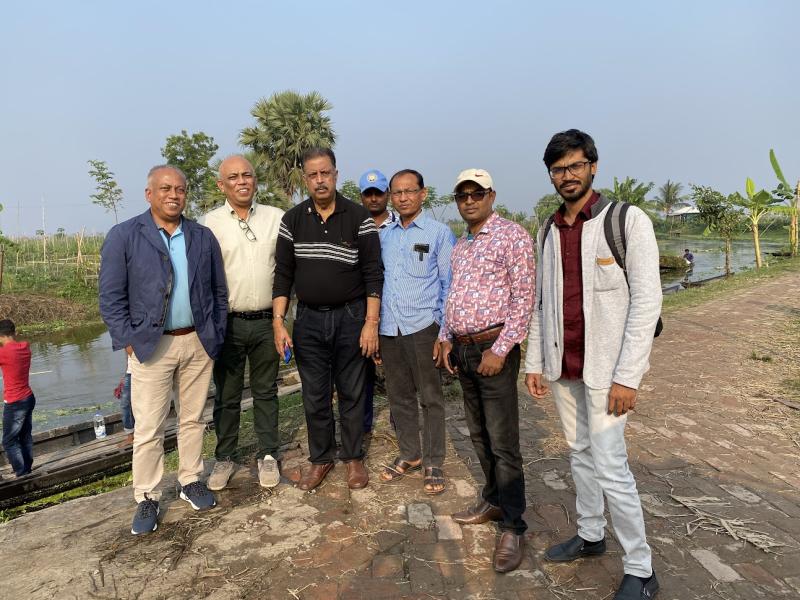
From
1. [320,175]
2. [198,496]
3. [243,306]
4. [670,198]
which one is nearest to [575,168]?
[320,175]

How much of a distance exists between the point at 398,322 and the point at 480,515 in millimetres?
1279

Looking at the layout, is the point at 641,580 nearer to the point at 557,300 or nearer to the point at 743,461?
the point at 557,300

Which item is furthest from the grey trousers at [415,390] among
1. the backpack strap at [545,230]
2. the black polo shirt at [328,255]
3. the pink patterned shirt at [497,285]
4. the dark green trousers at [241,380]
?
the backpack strap at [545,230]

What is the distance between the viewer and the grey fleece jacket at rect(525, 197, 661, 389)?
2.10 m

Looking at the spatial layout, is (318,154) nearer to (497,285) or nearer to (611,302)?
(497,285)

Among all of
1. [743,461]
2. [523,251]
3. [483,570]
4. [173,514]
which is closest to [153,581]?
[173,514]

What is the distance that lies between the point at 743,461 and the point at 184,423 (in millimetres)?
4070

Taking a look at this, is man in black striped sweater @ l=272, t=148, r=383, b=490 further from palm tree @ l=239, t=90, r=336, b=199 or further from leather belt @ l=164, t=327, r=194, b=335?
palm tree @ l=239, t=90, r=336, b=199

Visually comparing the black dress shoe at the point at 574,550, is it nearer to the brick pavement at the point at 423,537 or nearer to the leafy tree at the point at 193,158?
the brick pavement at the point at 423,537

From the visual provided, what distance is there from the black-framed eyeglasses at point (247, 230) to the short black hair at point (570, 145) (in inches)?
81.7

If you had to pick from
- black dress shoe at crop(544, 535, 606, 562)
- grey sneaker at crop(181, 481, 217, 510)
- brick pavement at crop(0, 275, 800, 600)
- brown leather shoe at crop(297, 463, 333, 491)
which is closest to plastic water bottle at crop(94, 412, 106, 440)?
brick pavement at crop(0, 275, 800, 600)

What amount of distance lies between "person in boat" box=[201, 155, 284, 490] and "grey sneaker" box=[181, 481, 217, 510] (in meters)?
0.17

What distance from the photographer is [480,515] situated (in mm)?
2936

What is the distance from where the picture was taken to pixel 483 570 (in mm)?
2543
